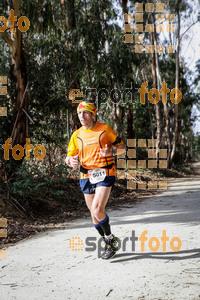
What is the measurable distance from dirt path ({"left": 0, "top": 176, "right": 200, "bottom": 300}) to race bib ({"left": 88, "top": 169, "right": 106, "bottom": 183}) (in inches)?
40.9

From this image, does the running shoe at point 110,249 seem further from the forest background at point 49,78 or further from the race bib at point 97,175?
the forest background at point 49,78

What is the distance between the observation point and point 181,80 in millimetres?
29516

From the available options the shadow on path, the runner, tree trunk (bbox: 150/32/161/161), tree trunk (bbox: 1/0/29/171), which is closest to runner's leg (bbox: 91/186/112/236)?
the runner

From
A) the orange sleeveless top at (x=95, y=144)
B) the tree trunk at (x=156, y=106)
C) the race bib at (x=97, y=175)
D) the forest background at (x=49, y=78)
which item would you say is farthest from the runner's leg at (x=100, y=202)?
the tree trunk at (x=156, y=106)

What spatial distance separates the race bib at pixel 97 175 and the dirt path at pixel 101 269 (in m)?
1.04

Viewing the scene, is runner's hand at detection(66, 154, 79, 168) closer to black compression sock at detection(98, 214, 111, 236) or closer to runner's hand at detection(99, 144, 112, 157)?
runner's hand at detection(99, 144, 112, 157)

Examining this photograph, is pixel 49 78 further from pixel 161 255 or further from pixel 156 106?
pixel 156 106

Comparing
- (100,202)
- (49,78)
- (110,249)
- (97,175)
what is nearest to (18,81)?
Answer: (49,78)

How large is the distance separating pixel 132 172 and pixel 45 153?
6815 millimetres

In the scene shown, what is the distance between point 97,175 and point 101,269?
114 centimetres

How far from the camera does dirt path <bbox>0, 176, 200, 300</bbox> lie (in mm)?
3502

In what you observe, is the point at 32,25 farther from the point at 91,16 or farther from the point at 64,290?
the point at 64,290

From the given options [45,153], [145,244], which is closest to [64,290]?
[145,244]

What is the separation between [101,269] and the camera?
421cm
